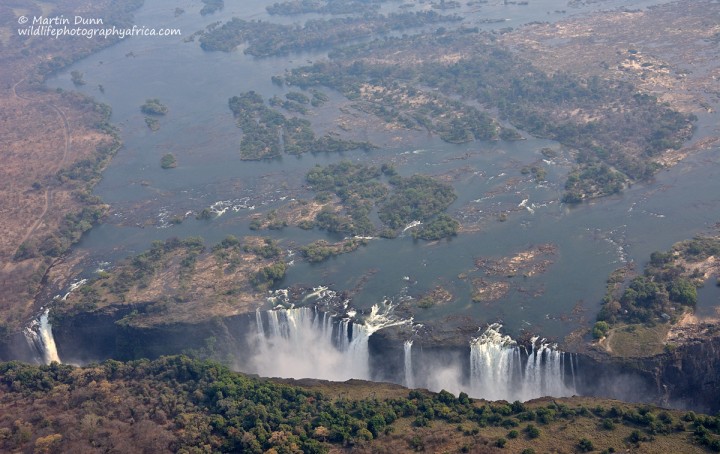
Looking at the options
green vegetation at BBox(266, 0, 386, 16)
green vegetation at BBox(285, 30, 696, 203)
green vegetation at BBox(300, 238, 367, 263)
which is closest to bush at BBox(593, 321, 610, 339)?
green vegetation at BBox(285, 30, 696, 203)

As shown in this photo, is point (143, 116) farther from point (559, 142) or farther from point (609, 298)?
point (609, 298)

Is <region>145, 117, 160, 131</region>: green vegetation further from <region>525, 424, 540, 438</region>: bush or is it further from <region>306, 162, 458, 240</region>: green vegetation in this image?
<region>525, 424, 540, 438</region>: bush

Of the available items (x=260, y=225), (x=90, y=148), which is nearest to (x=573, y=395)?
(x=260, y=225)

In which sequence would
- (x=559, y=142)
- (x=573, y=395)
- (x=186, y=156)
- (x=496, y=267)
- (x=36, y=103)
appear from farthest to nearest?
(x=36, y=103) < (x=186, y=156) < (x=559, y=142) < (x=496, y=267) < (x=573, y=395)

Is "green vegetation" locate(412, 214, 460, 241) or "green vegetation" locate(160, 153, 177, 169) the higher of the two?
"green vegetation" locate(160, 153, 177, 169)

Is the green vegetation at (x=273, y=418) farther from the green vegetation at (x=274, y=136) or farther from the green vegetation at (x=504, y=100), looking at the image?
the green vegetation at (x=274, y=136)

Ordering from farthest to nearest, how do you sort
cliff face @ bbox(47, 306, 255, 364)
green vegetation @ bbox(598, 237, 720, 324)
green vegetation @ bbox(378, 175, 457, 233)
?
green vegetation @ bbox(378, 175, 457, 233)
cliff face @ bbox(47, 306, 255, 364)
green vegetation @ bbox(598, 237, 720, 324)

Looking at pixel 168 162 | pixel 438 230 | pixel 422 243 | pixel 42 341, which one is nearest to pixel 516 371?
pixel 422 243

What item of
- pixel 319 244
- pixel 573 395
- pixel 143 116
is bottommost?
pixel 573 395
